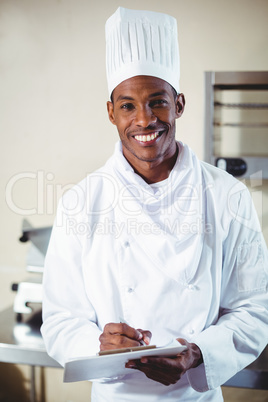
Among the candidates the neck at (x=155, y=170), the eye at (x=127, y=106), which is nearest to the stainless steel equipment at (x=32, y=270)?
the neck at (x=155, y=170)

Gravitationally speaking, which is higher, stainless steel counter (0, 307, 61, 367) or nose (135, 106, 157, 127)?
nose (135, 106, 157, 127)

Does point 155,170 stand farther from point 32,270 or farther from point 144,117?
point 32,270

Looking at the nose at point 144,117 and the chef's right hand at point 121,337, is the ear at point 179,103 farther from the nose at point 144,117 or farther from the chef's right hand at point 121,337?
the chef's right hand at point 121,337

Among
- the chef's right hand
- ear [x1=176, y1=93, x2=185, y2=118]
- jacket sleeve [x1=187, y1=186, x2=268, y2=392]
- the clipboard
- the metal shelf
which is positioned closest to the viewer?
the clipboard

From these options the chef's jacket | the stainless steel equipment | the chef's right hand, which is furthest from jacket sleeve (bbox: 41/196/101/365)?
the stainless steel equipment

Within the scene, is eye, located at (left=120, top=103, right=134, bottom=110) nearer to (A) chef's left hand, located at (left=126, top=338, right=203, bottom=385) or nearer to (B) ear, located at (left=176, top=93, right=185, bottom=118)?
(B) ear, located at (left=176, top=93, right=185, bottom=118)

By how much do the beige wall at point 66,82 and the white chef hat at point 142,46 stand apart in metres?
0.62

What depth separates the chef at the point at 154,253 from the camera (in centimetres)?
105

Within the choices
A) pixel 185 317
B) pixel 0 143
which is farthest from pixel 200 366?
pixel 0 143

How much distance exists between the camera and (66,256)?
1.09 metres

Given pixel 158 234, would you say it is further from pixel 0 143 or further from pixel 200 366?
pixel 0 143

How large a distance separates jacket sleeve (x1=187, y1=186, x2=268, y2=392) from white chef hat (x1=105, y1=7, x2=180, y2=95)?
1.34ft

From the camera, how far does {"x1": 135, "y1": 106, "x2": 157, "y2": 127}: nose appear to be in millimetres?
1026

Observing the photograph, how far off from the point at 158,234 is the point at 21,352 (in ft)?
2.33
